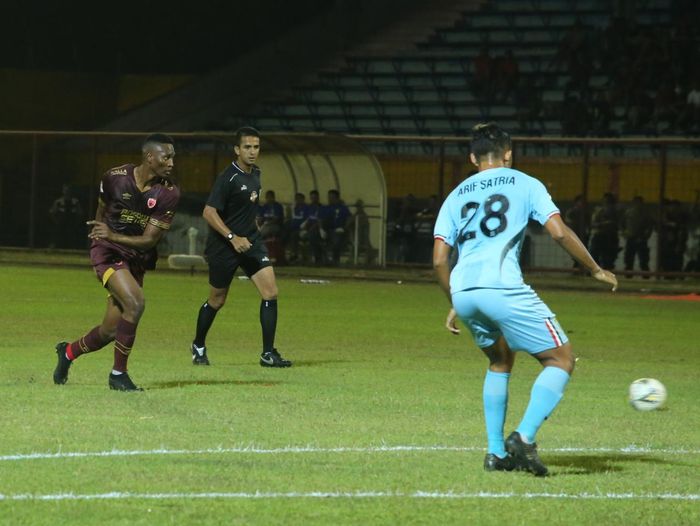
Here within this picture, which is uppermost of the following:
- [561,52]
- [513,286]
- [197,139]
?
[561,52]

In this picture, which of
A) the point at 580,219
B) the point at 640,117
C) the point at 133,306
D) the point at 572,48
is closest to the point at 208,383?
the point at 133,306

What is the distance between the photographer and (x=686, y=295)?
26.1m

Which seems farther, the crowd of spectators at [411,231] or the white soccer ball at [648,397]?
the crowd of spectators at [411,231]

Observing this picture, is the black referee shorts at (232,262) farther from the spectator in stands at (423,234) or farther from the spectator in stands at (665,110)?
the spectator in stands at (665,110)

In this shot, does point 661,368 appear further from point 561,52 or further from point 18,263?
point 561,52

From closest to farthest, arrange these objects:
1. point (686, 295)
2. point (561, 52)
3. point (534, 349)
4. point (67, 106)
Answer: point (534, 349) < point (686, 295) < point (561, 52) < point (67, 106)

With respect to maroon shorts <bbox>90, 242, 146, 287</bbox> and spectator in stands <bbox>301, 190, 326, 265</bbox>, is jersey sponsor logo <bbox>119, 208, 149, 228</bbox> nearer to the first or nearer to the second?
maroon shorts <bbox>90, 242, 146, 287</bbox>

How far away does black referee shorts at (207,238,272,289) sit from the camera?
545 inches

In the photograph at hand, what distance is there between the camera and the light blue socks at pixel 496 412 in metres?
7.92

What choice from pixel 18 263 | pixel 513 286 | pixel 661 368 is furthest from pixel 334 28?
pixel 513 286

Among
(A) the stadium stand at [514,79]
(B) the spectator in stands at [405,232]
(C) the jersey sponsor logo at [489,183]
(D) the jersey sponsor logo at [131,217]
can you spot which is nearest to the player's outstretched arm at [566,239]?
(C) the jersey sponsor logo at [489,183]

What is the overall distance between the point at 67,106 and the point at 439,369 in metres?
29.2

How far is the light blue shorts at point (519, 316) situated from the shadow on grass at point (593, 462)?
77 centimetres

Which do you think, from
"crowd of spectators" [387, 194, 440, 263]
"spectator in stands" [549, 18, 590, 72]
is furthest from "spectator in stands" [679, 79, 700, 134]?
"crowd of spectators" [387, 194, 440, 263]
